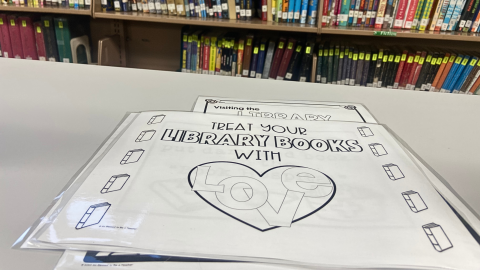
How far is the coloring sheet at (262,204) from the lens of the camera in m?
0.24

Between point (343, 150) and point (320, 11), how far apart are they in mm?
1340

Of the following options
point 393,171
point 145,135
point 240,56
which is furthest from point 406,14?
point 145,135

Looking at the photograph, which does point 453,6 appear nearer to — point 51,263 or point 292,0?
point 292,0

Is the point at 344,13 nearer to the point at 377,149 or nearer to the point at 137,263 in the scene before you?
the point at 377,149

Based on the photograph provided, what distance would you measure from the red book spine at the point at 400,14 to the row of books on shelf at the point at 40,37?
6.06 ft

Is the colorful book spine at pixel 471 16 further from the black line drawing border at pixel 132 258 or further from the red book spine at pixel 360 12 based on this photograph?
the black line drawing border at pixel 132 258

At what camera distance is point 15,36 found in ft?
5.98

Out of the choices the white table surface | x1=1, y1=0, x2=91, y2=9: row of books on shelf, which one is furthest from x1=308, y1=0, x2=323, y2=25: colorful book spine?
x1=1, y1=0, x2=91, y2=9: row of books on shelf

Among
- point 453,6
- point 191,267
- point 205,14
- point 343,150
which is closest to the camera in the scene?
point 191,267

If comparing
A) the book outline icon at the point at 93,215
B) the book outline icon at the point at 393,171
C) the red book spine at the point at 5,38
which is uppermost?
the book outline icon at the point at 393,171

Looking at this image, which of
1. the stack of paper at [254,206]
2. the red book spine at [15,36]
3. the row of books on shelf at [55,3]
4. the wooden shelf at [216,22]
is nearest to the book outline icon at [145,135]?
the stack of paper at [254,206]

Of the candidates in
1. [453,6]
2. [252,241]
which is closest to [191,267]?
[252,241]

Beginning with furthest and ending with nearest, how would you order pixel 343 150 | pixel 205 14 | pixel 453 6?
pixel 205 14 → pixel 453 6 → pixel 343 150

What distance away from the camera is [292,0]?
5.23ft
